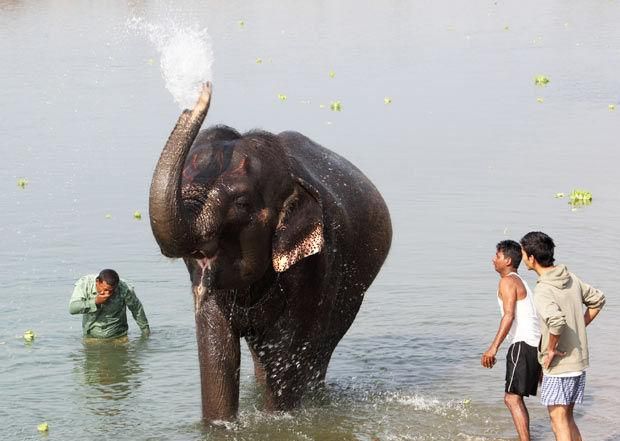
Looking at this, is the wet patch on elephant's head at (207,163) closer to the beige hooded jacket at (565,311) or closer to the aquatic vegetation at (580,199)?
the beige hooded jacket at (565,311)

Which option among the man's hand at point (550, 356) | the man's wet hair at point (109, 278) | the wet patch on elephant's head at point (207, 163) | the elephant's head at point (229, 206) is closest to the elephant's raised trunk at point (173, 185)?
the elephant's head at point (229, 206)

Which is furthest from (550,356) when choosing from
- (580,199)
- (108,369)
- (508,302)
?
(580,199)

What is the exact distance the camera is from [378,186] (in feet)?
55.5

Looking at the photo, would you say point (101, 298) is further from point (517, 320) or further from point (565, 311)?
point (565, 311)

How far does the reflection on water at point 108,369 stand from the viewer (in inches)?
410

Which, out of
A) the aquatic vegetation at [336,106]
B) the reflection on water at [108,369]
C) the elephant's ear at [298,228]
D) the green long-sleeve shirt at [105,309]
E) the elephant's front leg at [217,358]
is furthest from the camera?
the aquatic vegetation at [336,106]

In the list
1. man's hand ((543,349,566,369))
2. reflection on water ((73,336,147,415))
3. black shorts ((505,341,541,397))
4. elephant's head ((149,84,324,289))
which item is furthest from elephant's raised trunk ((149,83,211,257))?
reflection on water ((73,336,147,415))

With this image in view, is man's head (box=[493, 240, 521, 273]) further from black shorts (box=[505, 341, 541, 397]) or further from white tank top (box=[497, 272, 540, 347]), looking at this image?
black shorts (box=[505, 341, 541, 397])

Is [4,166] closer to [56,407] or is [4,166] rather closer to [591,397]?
[56,407]

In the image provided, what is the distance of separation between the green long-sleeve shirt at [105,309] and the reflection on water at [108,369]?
0.11 m

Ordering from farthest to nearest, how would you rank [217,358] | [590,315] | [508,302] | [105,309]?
[105,309] → [217,358] → [508,302] → [590,315]

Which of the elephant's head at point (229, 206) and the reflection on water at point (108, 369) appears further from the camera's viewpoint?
the reflection on water at point (108, 369)

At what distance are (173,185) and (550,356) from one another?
261 cm

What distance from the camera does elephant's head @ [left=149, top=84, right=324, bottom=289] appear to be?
22.5 feet
